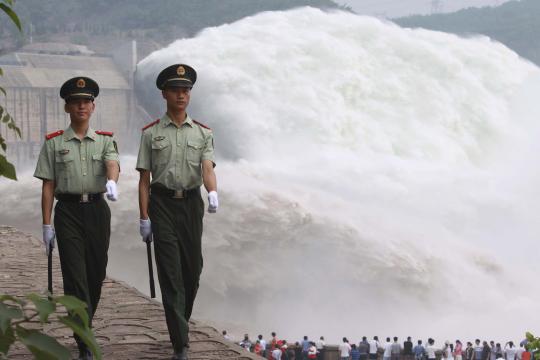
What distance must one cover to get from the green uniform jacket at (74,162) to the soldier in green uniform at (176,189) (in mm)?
327

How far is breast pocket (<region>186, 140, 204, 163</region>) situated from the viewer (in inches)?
232

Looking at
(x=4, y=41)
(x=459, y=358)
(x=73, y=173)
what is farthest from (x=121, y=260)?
(x=4, y=41)

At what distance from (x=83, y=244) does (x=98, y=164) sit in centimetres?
55

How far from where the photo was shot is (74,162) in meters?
5.94

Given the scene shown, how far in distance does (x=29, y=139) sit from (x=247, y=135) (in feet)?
97.6

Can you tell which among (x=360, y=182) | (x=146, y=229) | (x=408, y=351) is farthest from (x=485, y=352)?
(x=146, y=229)

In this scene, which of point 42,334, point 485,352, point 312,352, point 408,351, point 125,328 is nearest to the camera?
point 42,334

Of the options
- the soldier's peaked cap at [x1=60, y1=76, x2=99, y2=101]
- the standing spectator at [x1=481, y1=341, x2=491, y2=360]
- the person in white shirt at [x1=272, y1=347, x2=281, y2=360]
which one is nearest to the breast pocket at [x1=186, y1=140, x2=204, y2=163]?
the soldier's peaked cap at [x1=60, y1=76, x2=99, y2=101]

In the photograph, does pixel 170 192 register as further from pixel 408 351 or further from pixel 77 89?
pixel 408 351

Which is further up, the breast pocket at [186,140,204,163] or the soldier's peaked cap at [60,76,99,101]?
the soldier's peaked cap at [60,76,99,101]

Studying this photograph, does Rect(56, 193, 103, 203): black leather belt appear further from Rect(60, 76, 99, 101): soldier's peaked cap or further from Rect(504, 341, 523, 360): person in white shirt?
Rect(504, 341, 523, 360): person in white shirt

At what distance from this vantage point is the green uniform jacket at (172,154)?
5848 mm

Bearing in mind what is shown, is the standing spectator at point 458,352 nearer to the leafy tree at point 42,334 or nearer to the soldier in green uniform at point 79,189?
the soldier in green uniform at point 79,189

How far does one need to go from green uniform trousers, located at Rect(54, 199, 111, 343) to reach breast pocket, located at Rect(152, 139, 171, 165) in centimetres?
50
